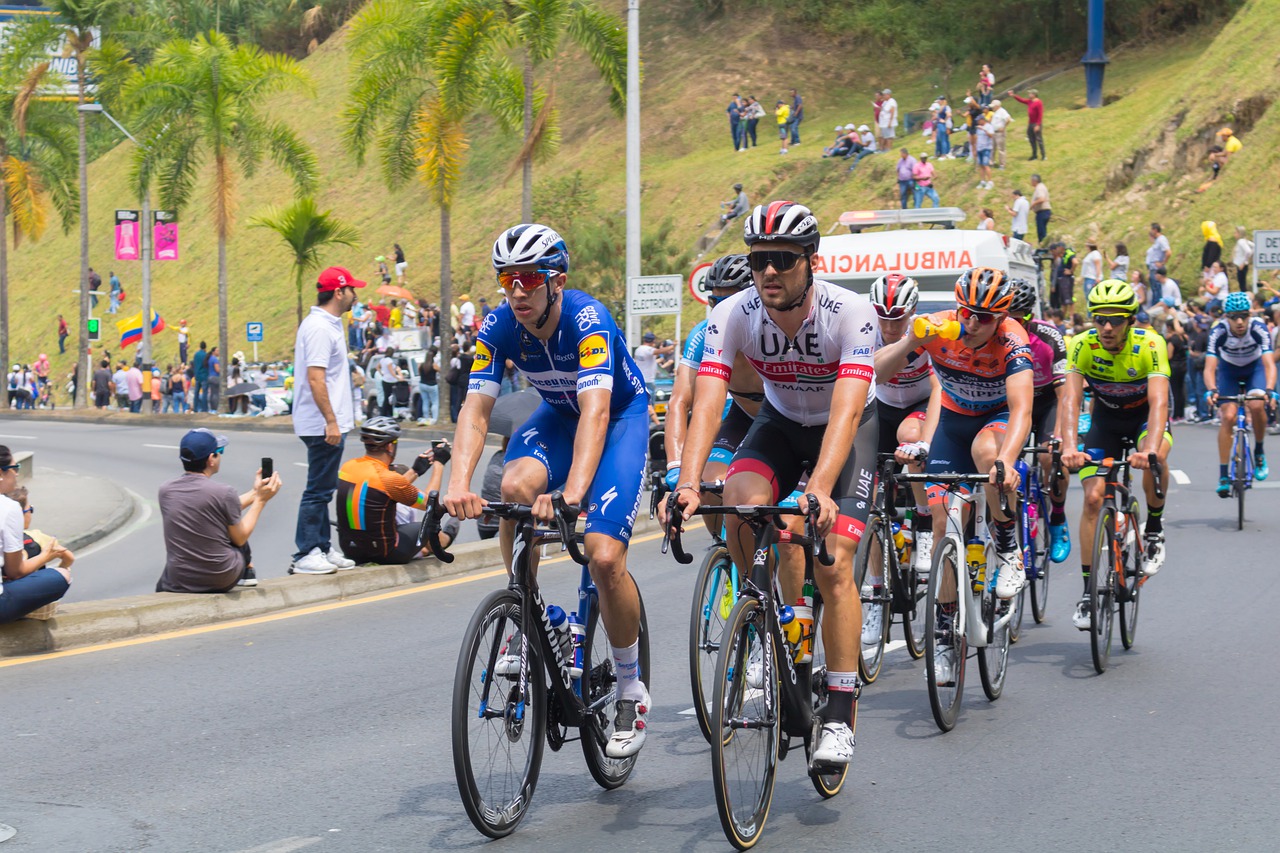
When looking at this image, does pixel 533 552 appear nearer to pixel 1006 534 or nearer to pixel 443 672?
pixel 443 672

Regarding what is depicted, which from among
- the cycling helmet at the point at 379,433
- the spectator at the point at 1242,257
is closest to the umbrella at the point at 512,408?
the cycling helmet at the point at 379,433

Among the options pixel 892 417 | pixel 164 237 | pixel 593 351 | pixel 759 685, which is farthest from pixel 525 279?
pixel 164 237

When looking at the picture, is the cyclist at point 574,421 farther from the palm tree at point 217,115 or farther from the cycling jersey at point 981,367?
the palm tree at point 217,115

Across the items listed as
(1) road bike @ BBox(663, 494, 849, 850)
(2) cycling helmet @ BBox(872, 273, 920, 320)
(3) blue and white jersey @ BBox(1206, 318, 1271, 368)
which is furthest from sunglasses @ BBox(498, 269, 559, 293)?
(3) blue and white jersey @ BBox(1206, 318, 1271, 368)

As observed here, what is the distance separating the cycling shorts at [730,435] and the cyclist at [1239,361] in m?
8.33

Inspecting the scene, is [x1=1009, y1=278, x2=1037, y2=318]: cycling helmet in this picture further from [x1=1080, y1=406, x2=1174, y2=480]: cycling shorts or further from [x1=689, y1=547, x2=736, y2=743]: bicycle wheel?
[x1=689, y1=547, x2=736, y2=743]: bicycle wheel

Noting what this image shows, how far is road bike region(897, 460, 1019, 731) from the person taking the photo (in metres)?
7.14

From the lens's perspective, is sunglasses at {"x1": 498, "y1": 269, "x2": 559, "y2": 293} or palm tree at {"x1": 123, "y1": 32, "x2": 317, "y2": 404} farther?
palm tree at {"x1": 123, "y1": 32, "x2": 317, "y2": 404}

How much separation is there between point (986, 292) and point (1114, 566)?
176cm

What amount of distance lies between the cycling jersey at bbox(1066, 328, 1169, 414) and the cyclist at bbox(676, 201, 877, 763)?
3.95 m

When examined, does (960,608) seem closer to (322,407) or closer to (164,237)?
(322,407)

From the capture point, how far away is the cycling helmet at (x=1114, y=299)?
942 cm

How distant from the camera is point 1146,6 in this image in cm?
5681

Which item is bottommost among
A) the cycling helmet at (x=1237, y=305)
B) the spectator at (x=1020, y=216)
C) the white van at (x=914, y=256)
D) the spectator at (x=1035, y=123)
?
the cycling helmet at (x=1237, y=305)
